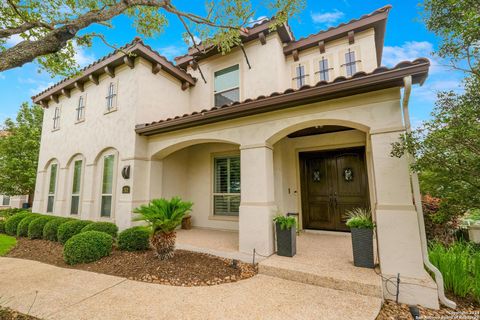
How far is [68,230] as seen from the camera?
6270 mm

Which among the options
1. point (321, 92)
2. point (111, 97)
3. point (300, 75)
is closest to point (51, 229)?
point (111, 97)

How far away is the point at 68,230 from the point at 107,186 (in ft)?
5.88

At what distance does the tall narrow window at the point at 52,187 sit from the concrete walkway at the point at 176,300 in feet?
21.4

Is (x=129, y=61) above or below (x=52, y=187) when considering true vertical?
above

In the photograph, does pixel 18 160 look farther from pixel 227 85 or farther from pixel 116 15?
pixel 116 15

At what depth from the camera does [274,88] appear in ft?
23.3

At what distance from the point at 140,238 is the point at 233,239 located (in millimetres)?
2438

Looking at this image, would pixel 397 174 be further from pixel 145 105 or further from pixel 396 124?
pixel 145 105

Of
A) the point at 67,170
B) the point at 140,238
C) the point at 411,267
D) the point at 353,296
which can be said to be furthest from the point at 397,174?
the point at 67,170

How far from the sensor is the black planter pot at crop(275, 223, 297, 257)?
4.47 meters

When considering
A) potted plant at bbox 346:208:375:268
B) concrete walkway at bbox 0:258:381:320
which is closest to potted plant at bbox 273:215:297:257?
concrete walkway at bbox 0:258:381:320

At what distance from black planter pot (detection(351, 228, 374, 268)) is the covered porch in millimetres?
127

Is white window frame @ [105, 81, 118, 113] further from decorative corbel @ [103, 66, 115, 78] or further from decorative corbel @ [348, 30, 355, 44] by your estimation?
decorative corbel @ [348, 30, 355, 44]

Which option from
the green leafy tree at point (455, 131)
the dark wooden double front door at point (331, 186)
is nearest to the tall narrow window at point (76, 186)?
the dark wooden double front door at point (331, 186)
